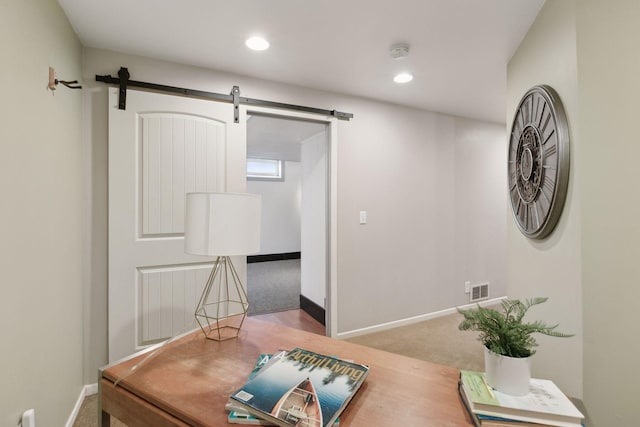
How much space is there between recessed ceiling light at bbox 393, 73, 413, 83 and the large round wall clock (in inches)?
35.2

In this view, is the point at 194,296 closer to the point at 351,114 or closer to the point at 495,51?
the point at 351,114

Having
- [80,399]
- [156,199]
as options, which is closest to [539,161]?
[156,199]

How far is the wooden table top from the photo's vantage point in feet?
2.60

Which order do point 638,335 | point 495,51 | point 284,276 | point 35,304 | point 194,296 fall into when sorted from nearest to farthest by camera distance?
1. point 638,335
2. point 35,304
3. point 495,51
4. point 194,296
5. point 284,276

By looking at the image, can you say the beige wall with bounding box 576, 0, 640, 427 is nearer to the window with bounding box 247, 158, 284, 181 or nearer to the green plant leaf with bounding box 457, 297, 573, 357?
the green plant leaf with bounding box 457, 297, 573, 357

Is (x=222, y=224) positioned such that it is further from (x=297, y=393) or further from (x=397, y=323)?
(x=397, y=323)

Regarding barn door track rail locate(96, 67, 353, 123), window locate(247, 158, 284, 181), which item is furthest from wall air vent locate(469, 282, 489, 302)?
window locate(247, 158, 284, 181)

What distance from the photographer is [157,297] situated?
2.16 m

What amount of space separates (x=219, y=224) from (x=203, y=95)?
5.14ft

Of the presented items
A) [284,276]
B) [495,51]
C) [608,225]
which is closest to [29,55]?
[608,225]

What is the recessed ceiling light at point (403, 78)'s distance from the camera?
248cm

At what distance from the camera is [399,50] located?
204 centimetres

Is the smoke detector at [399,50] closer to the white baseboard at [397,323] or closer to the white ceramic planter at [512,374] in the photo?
the white ceramic planter at [512,374]

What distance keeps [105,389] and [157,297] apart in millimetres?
1230
